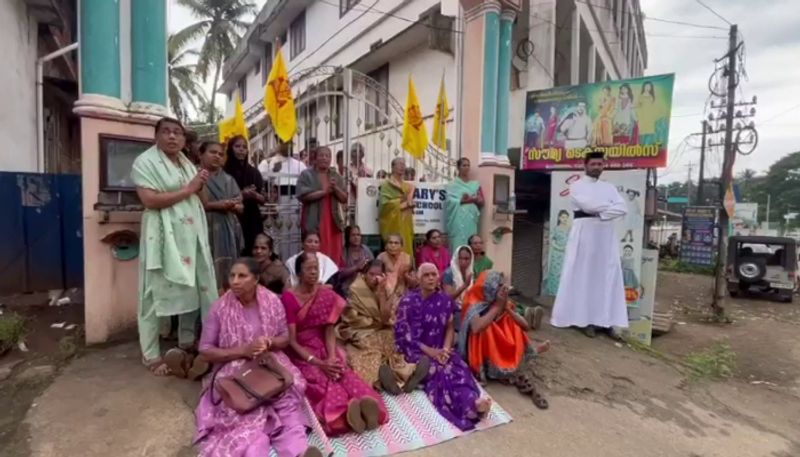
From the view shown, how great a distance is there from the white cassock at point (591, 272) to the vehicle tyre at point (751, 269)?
34.3 ft

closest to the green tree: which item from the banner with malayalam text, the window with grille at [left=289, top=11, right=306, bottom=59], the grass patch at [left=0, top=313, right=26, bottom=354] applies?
the window with grille at [left=289, top=11, right=306, bottom=59]

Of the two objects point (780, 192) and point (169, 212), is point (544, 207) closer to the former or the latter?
point (169, 212)

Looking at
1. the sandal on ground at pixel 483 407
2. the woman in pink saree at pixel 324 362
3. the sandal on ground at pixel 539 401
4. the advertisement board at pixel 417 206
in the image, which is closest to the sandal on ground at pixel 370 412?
the woman in pink saree at pixel 324 362

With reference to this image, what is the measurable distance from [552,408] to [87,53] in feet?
15.2

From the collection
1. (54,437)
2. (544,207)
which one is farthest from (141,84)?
(544,207)

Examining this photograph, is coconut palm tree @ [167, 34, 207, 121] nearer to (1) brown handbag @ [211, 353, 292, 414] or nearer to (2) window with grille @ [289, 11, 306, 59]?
(2) window with grille @ [289, 11, 306, 59]

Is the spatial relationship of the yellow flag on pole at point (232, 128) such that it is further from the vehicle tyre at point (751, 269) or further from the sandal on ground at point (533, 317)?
the vehicle tyre at point (751, 269)

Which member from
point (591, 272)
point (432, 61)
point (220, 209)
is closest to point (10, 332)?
point (220, 209)

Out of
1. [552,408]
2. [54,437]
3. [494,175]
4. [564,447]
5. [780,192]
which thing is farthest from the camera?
[780,192]

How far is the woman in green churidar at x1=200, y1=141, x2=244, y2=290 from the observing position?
369cm

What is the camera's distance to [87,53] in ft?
12.2

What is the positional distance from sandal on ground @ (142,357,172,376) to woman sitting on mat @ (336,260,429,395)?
1294 mm

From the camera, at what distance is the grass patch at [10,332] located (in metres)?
3.84

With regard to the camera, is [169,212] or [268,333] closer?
[268,333]
